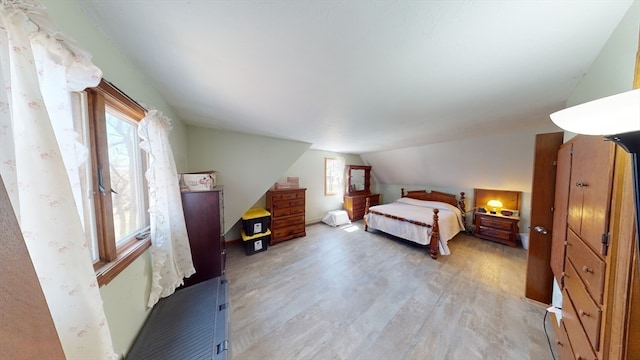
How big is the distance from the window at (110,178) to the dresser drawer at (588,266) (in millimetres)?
2281

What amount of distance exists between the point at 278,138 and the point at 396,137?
6.63 feet

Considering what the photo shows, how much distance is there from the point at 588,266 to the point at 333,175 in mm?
4220

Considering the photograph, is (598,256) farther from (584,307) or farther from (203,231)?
(203,231)

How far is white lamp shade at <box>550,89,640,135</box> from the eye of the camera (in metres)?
0.44

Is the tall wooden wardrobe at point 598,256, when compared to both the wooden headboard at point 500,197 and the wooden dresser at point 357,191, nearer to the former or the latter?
the wooden headboard at point 500,197

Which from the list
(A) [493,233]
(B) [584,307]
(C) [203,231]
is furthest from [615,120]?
(A) [493,233]

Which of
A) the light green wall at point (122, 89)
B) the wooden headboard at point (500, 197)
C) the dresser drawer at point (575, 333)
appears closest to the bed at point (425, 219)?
the wooden headboard at point (500, 197)

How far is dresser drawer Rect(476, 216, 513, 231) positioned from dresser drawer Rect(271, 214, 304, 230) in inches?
145

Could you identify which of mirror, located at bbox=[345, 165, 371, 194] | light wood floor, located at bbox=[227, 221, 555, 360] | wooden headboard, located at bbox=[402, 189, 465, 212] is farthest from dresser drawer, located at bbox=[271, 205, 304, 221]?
wooden headboard, located at bbox=[402, 189, 465, 212]

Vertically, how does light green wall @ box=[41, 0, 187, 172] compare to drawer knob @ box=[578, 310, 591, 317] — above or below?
above

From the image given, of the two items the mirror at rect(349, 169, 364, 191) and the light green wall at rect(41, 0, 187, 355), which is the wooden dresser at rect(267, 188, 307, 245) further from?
the light green wall at rect(41, 0, 187, 355)

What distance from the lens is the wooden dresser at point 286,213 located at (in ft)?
11.3

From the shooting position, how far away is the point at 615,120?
1.53 feet

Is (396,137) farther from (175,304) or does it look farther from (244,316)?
(175,304)
